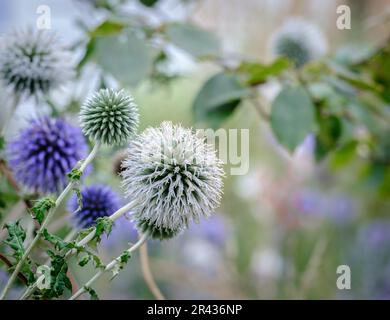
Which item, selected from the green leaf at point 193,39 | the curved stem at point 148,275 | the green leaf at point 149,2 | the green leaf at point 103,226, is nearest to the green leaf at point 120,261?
the green leaf at point 103,226

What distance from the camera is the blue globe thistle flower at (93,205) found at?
0.50 metres

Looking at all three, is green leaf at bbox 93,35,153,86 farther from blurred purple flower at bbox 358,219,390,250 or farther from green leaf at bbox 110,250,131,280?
blurred purple flower at bbox 358,219,390,250

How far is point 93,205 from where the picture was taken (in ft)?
1.65

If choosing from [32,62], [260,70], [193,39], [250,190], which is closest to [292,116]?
[260,70]

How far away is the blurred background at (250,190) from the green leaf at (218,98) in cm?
2

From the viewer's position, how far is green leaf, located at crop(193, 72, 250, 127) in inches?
27.2

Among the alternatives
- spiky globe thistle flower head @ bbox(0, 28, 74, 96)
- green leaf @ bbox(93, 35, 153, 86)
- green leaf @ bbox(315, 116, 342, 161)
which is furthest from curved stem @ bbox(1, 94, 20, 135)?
green leaf @ bbox(315, 116, 342, 161)

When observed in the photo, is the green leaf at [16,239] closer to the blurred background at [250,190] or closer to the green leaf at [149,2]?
the blurred background at [250,190]

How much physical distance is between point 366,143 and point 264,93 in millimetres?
168

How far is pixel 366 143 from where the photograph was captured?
0.85m

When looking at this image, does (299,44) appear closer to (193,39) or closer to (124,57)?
(193,39)

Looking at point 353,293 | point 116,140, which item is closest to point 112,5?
point 116,140

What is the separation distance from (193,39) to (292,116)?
0.18 metres

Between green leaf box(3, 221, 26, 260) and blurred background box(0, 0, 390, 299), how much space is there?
0.17m
